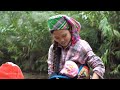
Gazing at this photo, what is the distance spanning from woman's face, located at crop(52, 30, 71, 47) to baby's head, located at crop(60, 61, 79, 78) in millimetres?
167

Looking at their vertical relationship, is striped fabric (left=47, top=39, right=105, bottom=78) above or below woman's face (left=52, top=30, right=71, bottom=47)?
below

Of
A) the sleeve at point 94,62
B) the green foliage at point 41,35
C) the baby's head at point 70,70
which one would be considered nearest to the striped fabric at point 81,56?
the sleeve at point 94,62

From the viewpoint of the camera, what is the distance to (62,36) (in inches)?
55.2

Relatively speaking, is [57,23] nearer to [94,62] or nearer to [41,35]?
[94,62]

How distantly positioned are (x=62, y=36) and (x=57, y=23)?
76 millimetres

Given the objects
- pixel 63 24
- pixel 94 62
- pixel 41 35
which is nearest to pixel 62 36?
pixel 63 24

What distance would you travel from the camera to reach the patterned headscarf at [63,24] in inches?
54.5

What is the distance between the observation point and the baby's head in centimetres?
125

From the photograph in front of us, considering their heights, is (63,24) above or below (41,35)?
above

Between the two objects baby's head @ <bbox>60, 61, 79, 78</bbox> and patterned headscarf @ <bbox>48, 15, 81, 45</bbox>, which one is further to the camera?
patterned headscarf @ <bbox>48, 15, 81, 45</bbox>

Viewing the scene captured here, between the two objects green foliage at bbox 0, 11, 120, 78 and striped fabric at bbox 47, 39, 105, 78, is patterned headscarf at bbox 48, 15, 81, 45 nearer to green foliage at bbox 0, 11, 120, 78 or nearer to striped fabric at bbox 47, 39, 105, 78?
striped fabric at bbox 47, 39, 105, 78

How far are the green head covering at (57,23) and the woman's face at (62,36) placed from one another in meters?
0.02

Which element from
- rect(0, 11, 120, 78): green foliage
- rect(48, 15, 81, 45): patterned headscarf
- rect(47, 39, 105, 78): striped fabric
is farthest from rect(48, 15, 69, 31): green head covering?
rect(0, 11, 120, 78): green foliage
